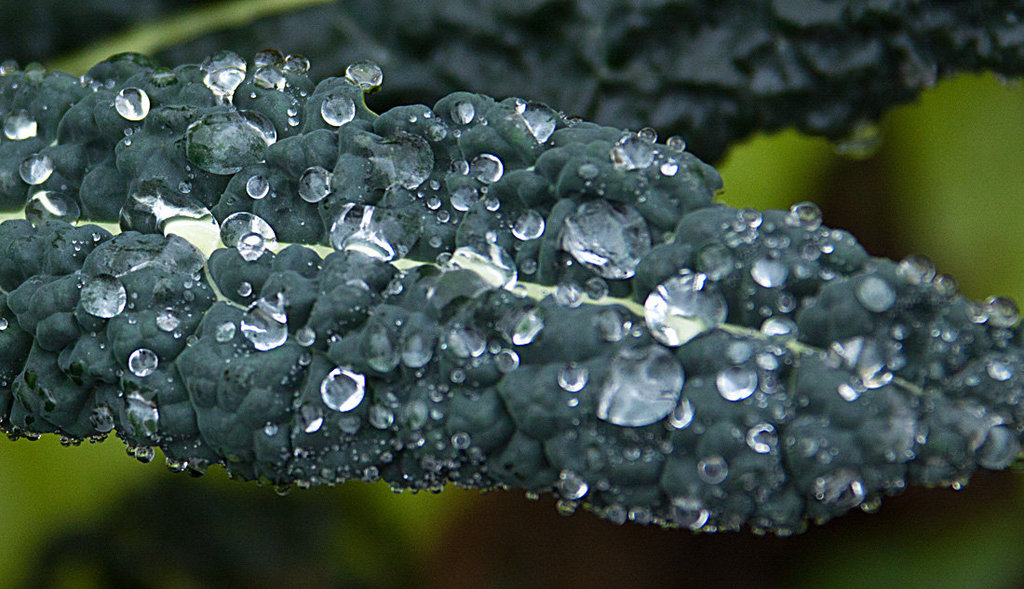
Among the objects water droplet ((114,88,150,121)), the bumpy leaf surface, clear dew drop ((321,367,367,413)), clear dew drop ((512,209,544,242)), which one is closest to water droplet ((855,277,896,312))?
the bumpy leaf surface

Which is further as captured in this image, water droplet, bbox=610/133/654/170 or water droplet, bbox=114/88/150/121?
water droplet, bbox=114/88/150/121

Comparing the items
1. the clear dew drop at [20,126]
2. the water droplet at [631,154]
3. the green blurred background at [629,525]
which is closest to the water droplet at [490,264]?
the water droplet at [631,154]

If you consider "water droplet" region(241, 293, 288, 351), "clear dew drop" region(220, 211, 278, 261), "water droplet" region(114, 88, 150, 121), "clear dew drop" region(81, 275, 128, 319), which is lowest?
"clear dew drop" region(81, 275, 128, 319)

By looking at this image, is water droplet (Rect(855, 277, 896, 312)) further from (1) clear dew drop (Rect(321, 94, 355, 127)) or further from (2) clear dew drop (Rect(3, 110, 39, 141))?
(2) clear dew drop (Rect(3, 110, 39, 141))

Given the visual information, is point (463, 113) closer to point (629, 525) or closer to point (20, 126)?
point (20, 126)

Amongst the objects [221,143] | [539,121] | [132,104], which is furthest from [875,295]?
[132,104]

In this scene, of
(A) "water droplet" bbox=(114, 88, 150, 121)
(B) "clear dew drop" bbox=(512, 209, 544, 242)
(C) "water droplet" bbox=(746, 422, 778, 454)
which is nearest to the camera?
(C) "water droplet" bbox=(746, 422, 778, 454)

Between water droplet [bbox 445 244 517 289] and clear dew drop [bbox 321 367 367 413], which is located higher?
water droplet [bbox 445 244 517 289]

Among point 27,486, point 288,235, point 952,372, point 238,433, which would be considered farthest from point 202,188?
point 27,486
